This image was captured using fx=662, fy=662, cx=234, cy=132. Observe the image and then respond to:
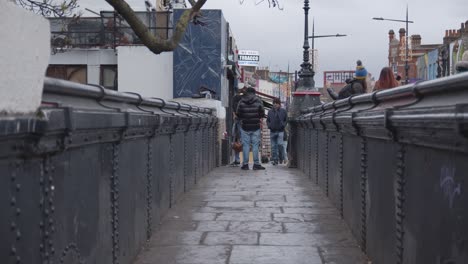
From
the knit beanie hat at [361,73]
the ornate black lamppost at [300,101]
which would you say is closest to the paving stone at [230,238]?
the knit beanie hat at [361,73]

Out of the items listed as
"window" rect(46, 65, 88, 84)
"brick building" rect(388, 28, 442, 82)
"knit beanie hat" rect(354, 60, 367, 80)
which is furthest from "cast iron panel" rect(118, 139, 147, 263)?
"brick building" rect(388, 28, 442, 82)

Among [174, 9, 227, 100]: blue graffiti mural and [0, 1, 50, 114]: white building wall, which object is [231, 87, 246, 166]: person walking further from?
[0, 1, 50, 114]: white building wall

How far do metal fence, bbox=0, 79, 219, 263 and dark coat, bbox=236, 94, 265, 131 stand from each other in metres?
7.49

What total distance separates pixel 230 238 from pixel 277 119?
398 inches

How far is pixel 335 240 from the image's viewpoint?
6.54 meters

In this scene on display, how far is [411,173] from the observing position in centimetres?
397

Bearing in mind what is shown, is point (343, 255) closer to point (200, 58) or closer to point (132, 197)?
point (132, 197)

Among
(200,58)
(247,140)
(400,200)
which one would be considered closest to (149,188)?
(400,200)

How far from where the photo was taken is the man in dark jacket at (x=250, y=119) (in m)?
14.6

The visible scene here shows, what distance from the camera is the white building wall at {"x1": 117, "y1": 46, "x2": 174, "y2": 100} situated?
69.6 ft

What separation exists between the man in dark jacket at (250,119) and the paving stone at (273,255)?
8.41m

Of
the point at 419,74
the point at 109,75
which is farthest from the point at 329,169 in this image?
the point at 419,74

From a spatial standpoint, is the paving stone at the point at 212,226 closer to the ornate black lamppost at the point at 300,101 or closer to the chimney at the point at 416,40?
the ornate black lamppost at the point at 300,101

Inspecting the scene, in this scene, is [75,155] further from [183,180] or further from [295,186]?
[295,186]
